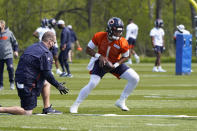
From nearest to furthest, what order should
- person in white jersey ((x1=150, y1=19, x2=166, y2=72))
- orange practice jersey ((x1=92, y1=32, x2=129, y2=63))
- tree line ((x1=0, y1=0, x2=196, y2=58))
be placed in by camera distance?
orange practice jersey ((x1=92, y1=32, x2=129, y2=63)) → person in white jersey ((x1=150, y1=19, x2=166, y2=72)) → tree line ((x1=0, y1=0, x2=196, y2=58))

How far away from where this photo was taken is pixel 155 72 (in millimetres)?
27625

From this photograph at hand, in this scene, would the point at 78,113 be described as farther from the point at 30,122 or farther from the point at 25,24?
the point at 25,24

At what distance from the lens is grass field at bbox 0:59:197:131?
10242 mm

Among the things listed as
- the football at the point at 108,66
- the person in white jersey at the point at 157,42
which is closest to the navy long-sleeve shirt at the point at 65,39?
the person in white jersey at the point at 157,42

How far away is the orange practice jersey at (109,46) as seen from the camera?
42.2 feet

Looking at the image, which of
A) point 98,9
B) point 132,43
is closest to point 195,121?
point 132,43

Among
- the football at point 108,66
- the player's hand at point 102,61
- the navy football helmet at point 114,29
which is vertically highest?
the navy football helmet at point 114,29

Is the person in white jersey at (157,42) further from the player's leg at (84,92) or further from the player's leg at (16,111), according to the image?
the player's leg at (16,111)

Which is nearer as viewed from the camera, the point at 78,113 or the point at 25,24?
the point at 78,113

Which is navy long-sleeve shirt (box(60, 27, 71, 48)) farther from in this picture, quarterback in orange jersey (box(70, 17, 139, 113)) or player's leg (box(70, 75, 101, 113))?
player's leg (box(70, 75, 101, 113))

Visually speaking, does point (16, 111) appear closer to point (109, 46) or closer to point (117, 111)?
point (117, 111)

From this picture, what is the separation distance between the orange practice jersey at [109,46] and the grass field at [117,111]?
1.02m

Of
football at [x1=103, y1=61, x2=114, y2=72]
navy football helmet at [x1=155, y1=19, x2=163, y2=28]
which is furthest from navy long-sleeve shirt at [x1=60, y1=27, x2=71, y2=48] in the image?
football at [x1=103, y1=61, x2=114, y2=72]

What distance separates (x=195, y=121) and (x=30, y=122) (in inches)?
97.8
